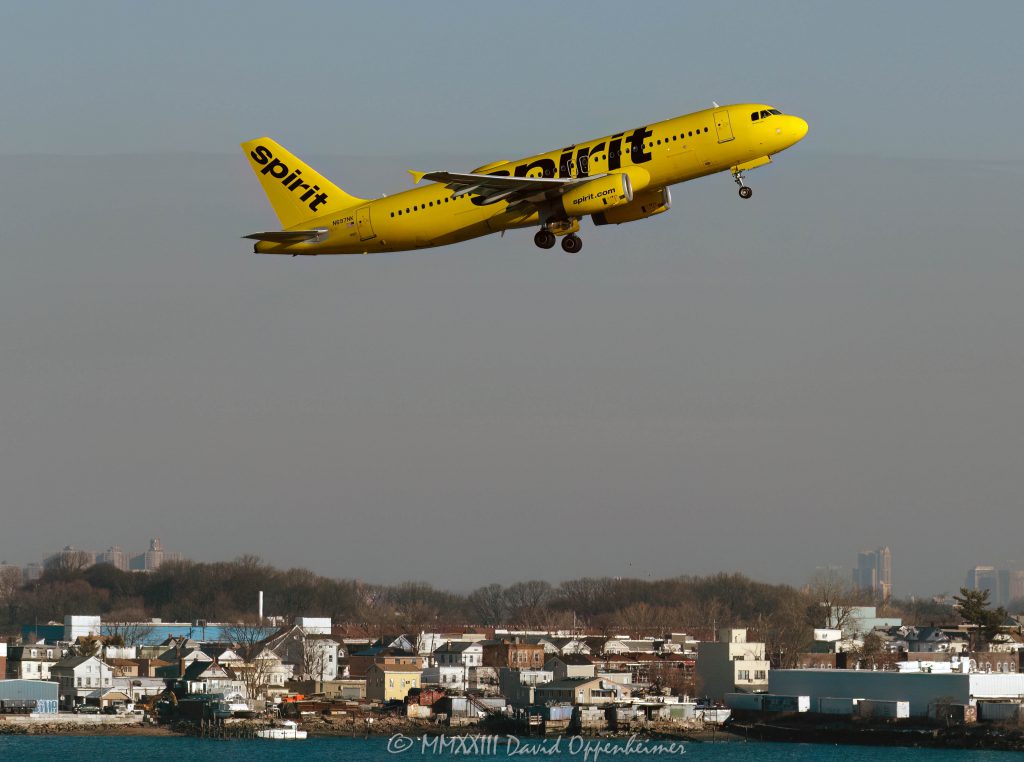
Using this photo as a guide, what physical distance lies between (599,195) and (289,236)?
1310 centimetres

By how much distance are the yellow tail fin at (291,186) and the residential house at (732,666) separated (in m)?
94.0

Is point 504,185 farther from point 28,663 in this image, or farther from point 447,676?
point 28,663

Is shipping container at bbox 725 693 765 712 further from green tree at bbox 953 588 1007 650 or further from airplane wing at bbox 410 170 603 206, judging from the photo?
airplane wing at bbox 410 170 603 206

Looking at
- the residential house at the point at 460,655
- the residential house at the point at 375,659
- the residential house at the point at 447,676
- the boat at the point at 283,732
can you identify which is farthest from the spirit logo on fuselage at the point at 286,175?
the residential house at the point at 460,655

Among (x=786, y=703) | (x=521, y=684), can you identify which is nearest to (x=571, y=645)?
(x=521, y=684)

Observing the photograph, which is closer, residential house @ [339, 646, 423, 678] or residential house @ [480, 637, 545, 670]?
residential house @ [339, 646, 423, 678]

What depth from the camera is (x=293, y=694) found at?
173 m

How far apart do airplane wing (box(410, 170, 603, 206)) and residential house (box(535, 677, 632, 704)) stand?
94841 mm

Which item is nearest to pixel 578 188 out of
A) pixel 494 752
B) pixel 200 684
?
pixel 494 752

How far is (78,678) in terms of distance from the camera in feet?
540

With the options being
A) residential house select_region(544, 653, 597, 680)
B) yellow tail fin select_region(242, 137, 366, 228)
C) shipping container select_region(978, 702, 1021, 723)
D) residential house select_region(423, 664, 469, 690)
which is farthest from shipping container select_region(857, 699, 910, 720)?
yellow tail fin select_region(242, 137, 366, 228)

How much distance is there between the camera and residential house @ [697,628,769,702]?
531 feet

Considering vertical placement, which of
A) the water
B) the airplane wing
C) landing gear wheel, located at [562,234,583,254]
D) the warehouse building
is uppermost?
the airplane wing

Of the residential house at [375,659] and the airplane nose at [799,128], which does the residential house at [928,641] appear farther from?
the airplane nose at [799,128]
